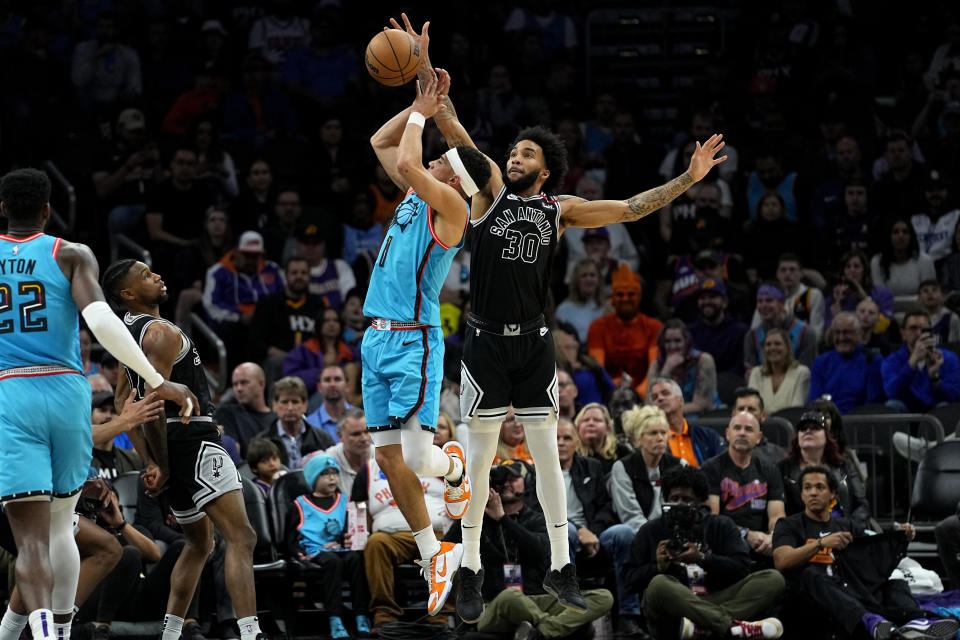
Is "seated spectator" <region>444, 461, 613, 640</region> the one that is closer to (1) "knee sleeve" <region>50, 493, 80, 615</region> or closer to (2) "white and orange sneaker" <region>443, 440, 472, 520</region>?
(2) "white and orange sneaker" <region>443, 440, 472, 520</region>

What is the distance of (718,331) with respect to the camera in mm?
14289

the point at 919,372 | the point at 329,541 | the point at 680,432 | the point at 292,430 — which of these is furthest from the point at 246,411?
the point at 919,372

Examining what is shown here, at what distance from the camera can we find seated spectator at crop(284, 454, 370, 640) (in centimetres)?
1071

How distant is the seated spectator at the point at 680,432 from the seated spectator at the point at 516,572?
1651 millimetres

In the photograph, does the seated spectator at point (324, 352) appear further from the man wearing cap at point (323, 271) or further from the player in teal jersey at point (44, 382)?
the player in teal jersey at point (44, 382)

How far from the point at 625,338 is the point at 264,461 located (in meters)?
4.38

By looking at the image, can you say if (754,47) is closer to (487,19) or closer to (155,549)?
(487,19)

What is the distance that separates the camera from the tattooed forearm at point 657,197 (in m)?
8.10

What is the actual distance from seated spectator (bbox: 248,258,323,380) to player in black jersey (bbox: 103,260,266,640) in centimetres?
581

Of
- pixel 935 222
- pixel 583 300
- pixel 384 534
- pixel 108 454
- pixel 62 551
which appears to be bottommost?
pixel 384 534

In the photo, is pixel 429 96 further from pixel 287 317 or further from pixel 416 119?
pixel 287 317

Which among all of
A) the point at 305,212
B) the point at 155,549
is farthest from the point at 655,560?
the point at 305,212

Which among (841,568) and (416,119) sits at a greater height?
(416,119)

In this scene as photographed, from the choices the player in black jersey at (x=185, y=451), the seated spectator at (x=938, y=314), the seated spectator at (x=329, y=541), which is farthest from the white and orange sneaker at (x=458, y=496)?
the seated spectator at (x=938, y=314)
